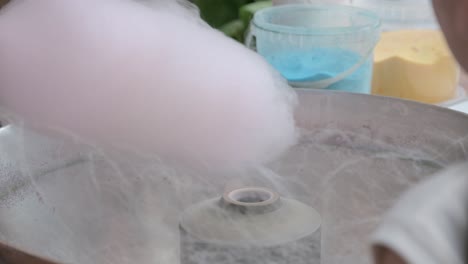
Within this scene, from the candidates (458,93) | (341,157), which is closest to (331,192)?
(341,157)

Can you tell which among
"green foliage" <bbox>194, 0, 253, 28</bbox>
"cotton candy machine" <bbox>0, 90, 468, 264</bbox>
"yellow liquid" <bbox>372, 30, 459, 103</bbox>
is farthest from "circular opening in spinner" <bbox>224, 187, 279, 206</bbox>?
"green foliage" <bbox>194, 0, 253, 28</bbox>

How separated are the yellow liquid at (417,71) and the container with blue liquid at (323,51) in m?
0.05

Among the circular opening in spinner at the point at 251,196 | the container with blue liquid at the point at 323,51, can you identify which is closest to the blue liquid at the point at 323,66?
the container with blue liquid at the point at 323,51

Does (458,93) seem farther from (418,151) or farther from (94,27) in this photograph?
(94,27)

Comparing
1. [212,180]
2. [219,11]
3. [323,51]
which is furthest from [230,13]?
[212,180]

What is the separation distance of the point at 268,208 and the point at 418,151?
19 cm

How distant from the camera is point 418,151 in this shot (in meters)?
0.62

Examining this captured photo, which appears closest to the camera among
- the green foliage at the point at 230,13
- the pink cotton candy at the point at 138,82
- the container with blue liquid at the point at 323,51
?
the pink cotton candy at the point at 138,82

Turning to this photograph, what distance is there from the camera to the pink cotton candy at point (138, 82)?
47 centimetres

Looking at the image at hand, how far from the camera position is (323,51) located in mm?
794

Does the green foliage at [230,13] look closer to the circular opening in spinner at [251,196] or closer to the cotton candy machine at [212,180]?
the cotton candy machine at [212,180]

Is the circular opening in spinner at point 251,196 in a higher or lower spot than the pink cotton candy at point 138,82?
lower

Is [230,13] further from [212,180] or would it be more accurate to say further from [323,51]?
[212,180]

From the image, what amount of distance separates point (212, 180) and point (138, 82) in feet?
0.45
